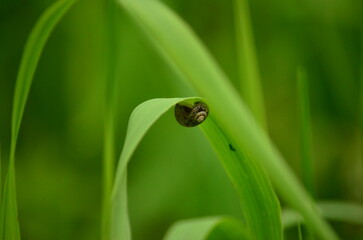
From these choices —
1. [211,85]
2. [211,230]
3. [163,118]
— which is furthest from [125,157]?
[163,118]

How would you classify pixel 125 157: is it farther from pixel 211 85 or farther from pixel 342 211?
pixel 342 211

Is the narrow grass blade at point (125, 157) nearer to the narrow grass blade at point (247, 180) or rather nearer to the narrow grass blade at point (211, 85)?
the narrow grass blade at point (247, 180)

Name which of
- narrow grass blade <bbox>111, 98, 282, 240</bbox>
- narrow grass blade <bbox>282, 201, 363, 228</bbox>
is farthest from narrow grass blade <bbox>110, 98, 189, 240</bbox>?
narrow grass blade <bbox>282, 201, 363, 228</bbox>

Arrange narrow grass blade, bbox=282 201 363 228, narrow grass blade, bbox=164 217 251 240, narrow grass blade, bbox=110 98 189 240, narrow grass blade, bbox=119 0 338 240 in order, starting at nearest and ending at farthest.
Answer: narrow grass blade, bbox=110 98 189 240
narrow grass blade, bbox=164 217 251 240
narrow grass blade, bbox=119 0 338 240
narrow grass blade, bbox=282 201 363 228

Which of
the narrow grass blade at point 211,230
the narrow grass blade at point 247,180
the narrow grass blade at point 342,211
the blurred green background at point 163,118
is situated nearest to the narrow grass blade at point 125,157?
the narrow grass blade at point 247,180

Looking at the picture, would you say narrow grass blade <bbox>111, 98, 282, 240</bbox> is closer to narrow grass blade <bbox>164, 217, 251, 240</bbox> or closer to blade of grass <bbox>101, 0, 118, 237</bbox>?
narrow grass blade <bbox>164, 217, 251, 240</bbox>

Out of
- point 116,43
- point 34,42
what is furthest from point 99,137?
point 34,42

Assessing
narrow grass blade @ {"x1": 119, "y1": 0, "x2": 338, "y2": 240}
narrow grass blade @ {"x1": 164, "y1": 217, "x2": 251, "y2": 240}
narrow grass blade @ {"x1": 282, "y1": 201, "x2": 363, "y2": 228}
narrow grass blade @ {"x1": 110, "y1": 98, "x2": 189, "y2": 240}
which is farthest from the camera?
narrow grass blade @ {"x1": 282, "y1": 201, "x2": 363, "y2": 228}
